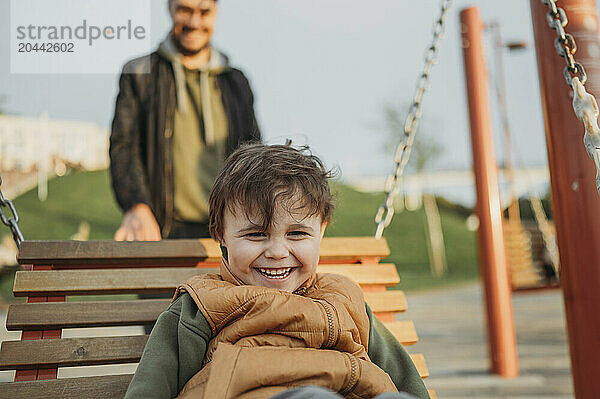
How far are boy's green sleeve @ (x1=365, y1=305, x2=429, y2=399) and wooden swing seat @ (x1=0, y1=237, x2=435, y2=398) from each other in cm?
21

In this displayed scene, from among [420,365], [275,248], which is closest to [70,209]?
[420,365]

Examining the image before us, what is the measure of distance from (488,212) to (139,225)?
256 cm

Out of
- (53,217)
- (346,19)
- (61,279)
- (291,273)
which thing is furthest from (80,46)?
(346,19)

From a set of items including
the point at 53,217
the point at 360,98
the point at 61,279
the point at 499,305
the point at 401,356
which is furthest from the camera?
the point at 360,98

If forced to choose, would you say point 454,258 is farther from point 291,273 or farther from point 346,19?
point 291,273

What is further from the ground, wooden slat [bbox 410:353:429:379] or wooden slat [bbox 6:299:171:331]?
wooden slat [bbox 6:299:171:331]

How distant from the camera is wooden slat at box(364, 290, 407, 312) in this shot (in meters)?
1.93

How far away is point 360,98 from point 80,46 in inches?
597

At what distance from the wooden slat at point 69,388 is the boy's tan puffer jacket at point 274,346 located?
36cm

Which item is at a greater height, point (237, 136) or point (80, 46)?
point (80, 46)

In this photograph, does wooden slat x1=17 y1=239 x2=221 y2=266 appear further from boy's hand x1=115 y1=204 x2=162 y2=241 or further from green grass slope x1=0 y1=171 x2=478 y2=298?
green grass slope x1=0 y1=171 x2=478 y2=298

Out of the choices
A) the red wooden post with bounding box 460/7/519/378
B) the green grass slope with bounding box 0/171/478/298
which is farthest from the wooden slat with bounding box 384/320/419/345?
the green grass slope with bounding box 0/171/478/298

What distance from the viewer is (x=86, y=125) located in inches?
482

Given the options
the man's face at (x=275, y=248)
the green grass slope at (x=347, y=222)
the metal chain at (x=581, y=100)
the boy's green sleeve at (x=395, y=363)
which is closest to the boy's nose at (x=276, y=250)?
the man's face at (x=275, y=248)
